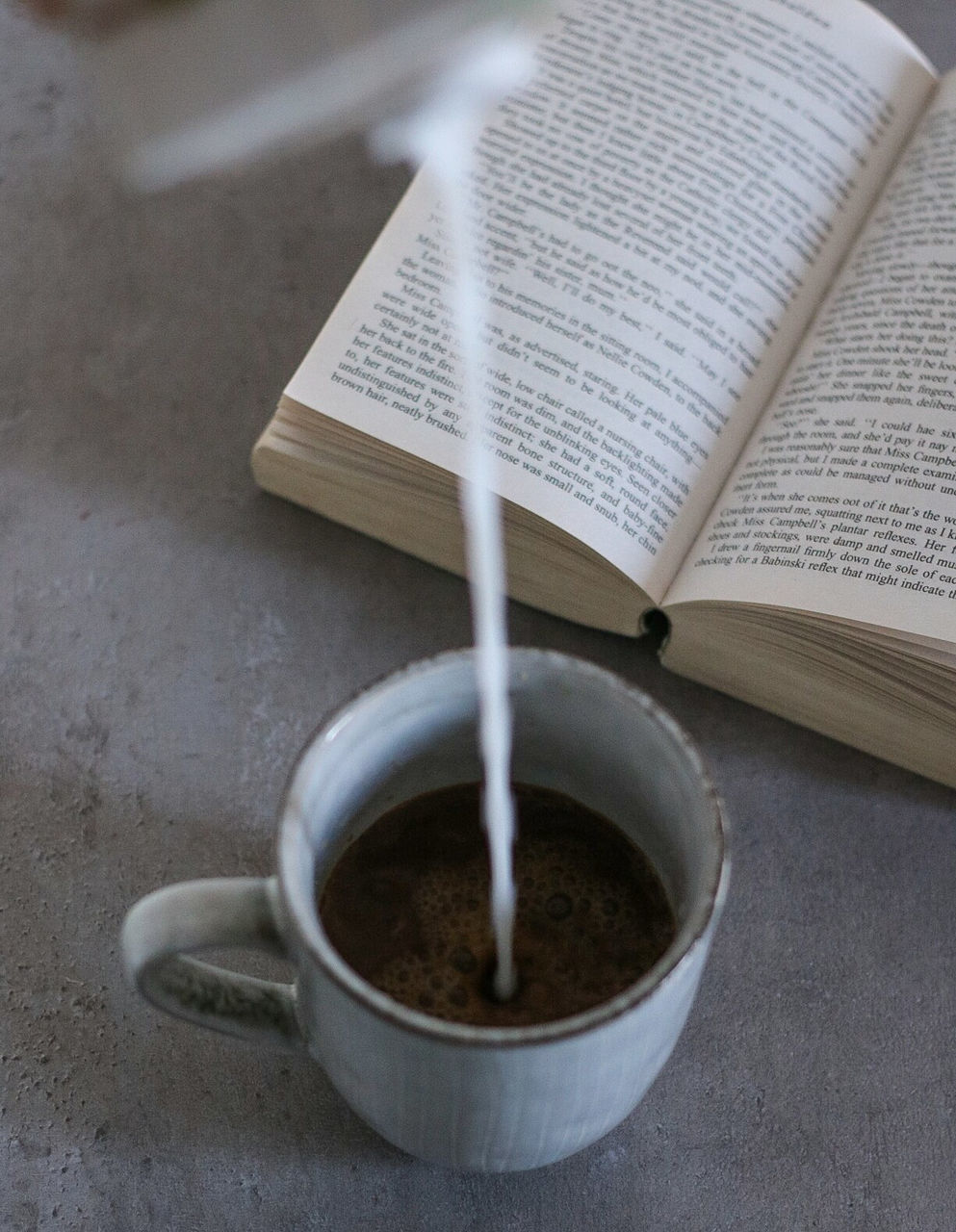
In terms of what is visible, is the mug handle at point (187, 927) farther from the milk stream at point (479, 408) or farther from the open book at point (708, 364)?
the open book at point (708, 364)

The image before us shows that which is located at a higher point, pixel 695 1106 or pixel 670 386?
pixel 670 386

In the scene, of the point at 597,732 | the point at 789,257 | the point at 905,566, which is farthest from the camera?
the point at 789,257

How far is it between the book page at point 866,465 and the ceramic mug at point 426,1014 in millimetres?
145

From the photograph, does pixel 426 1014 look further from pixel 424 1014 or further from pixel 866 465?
pixel 866 465

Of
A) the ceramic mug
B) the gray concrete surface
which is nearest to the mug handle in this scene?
the ceramic mug

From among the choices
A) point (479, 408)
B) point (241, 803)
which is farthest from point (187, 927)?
point (479, 408)

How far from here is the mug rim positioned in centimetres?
34

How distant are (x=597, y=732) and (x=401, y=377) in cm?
23

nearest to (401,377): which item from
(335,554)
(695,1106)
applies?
(335,554)

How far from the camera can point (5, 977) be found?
1.70 ft

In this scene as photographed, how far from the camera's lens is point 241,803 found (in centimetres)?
56

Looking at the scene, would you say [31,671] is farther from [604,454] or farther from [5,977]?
[604,454]

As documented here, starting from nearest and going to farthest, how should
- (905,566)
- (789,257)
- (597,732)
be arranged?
1. (597,732)
2. (905,566)
3. (789,257)

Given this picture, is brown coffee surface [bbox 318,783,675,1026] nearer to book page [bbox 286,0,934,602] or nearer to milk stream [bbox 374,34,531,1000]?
milk stream [bbox 374,34,531,1000]
